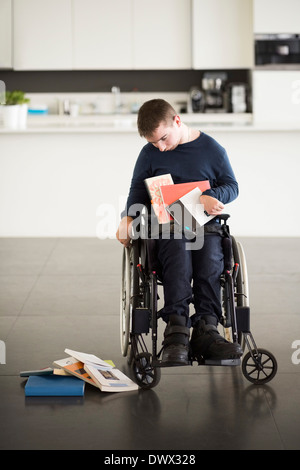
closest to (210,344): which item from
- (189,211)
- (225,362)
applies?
(225,362)

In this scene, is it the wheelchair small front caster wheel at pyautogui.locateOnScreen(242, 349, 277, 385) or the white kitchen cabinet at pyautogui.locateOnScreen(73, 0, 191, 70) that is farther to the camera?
the white kitchen cabinet at pyautogui.locateOnScreen(73, 0, 191, 70)

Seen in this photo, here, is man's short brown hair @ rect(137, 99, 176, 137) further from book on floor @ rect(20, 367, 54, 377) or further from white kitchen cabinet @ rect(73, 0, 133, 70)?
white kitchen cabinet @ rect(73, 0, 133, 70)

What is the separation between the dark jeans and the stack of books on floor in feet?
0.97

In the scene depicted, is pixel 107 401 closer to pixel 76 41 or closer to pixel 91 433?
pixel 91 433

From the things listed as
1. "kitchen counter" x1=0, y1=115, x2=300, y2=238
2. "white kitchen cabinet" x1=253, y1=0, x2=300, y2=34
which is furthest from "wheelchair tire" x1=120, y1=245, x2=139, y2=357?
"white kitchen cabinet" x1=253, y1=0, x2=300, y2=34

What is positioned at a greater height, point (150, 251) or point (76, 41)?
point (76, 41)

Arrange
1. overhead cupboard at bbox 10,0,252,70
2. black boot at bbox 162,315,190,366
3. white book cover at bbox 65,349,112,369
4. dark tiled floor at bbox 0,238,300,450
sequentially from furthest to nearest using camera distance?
1. overhead cupboard at bbox 10,0,252,70
2. white book cover at bbox 65,349,112,369
3. black boot at bbox 162,315,190,366
4. dark tiled floor at bbox 0,238,300,450

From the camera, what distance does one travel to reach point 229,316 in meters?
2.69

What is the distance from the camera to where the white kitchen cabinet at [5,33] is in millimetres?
7375

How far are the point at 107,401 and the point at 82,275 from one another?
2038mm

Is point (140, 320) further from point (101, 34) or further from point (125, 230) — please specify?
point (101, 34)

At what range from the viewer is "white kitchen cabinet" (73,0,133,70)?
7.40m

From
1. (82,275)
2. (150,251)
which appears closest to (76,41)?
(82,275)
